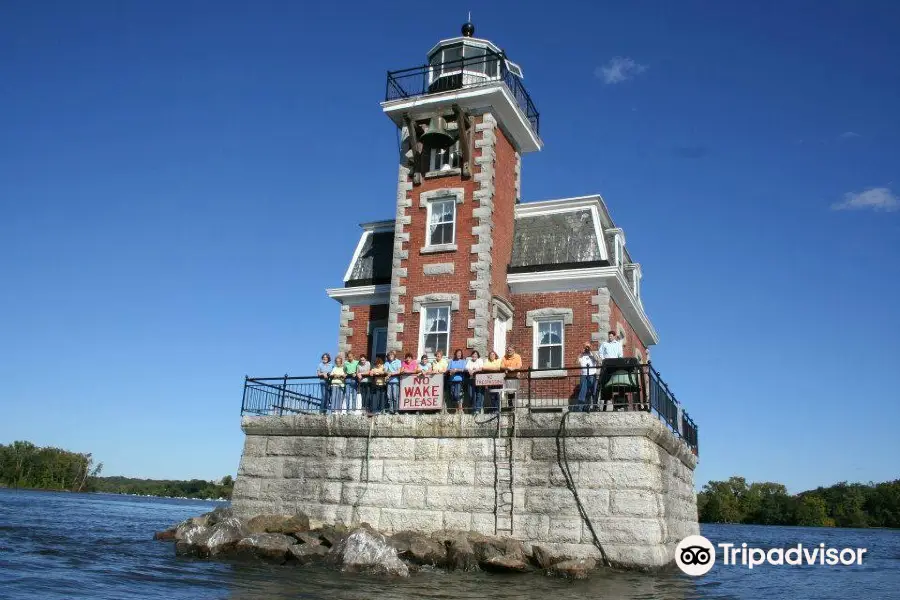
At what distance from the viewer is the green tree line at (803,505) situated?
86.9 meters

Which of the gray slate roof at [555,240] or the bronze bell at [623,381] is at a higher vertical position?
the gray slate roof at [555,240]

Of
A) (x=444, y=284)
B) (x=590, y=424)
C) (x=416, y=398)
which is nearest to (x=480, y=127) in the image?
(x=444, y=284)

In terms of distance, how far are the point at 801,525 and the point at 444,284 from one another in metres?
89.0

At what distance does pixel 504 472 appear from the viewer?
1466 centimetres

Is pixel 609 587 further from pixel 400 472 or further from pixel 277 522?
pixel 277 522

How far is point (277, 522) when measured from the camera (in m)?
15.4

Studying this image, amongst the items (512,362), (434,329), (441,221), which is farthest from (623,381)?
(441,221)

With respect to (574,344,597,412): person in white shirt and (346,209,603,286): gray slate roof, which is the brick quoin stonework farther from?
(574,344,597,412): person in white shirt

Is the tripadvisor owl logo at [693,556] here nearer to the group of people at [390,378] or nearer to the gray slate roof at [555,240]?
the group of people at [390,378]

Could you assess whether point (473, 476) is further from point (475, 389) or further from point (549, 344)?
point (549, 344)

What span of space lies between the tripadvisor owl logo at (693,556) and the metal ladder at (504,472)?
4089 mm

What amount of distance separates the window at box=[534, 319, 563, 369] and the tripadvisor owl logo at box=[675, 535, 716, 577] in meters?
5.16

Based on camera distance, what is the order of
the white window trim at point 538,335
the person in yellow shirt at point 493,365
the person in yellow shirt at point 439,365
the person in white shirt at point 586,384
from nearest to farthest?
the person in white shirt at point 586,384 → the person in yellow shirt at point 493,365 → the person in yellow shirt at point 439,365 → the white window trim at point 538,335

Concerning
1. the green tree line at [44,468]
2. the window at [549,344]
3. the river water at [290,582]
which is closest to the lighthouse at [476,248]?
the window at [549,344]
